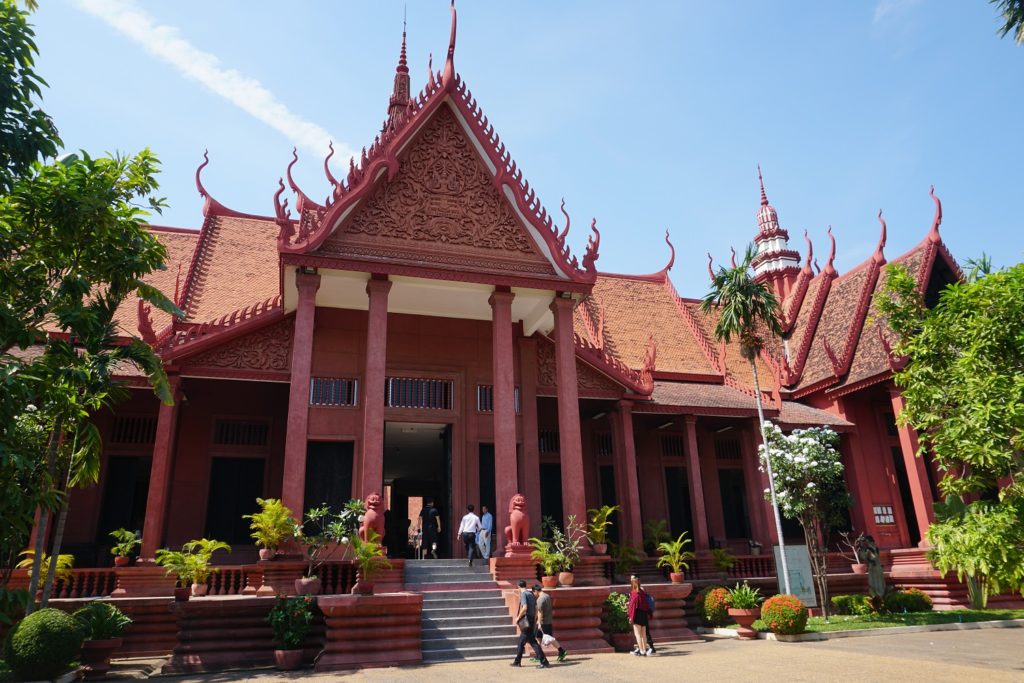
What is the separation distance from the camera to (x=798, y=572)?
1374 cm

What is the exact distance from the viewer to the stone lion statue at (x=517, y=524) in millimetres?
12211

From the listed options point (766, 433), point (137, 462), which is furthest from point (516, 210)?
point (137, 462)

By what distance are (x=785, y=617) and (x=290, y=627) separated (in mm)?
8009

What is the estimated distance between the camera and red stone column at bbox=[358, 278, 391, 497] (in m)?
12.2

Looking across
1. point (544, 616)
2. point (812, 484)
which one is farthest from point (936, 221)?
point (544, 616)

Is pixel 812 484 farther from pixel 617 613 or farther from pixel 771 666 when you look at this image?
pixel 771 666

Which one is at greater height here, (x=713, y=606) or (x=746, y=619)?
(x=713, y=606)

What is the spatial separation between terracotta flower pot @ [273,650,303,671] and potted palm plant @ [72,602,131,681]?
206 cm

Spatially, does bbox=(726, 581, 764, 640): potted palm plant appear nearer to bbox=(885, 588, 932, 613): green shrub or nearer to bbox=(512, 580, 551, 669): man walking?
bbox=(885, 588, 932, 613): green shrub

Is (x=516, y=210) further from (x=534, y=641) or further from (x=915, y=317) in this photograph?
(x=534, y=641)

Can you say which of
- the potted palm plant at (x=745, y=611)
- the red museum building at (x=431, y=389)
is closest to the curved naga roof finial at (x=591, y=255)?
the red museum building at (x=431, y=389)

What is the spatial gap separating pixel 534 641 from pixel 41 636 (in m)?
5.84

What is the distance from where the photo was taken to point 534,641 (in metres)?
9.23

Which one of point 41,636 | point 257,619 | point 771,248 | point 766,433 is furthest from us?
point 771,248
